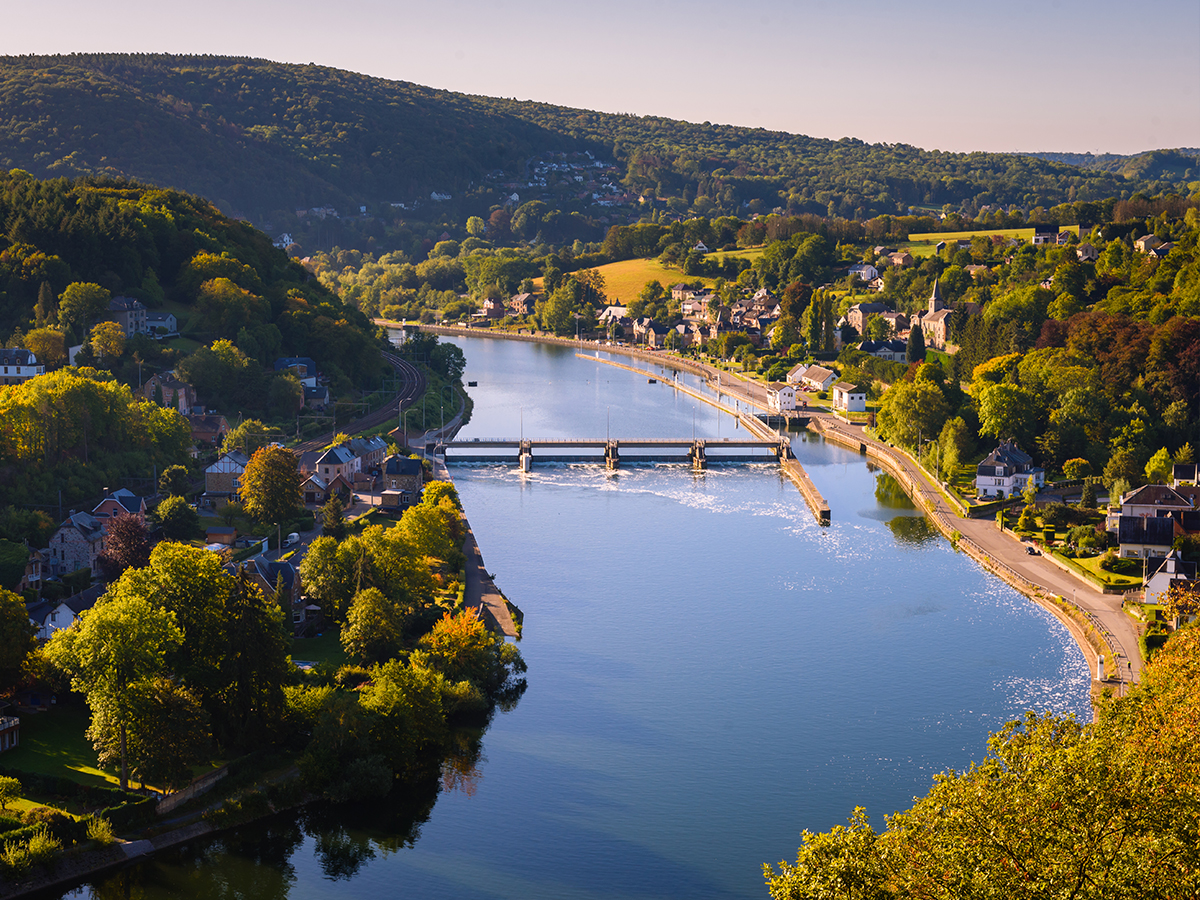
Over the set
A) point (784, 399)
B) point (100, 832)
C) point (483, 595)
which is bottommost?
point (100, 832)

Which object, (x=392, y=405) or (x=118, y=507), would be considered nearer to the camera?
(x=118, y=507)

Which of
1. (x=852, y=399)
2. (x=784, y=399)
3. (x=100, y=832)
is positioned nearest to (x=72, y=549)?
(x=100, y=832)

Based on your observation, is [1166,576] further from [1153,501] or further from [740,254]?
[740,254]

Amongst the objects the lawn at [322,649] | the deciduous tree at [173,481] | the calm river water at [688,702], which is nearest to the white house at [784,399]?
the calm river water at [688,702]

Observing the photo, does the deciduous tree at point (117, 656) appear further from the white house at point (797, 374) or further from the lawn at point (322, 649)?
the white house at point (797, 374)

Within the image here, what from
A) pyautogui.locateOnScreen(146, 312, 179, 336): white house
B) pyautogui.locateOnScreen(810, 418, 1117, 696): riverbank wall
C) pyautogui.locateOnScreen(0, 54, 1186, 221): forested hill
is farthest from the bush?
pyautogui.locateOnScreen(0, 54, 1186, 221): forested hill

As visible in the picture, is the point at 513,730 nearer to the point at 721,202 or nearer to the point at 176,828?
the point at 176,828

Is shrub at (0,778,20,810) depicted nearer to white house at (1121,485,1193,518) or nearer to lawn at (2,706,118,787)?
lawn at (2,706,118,787)
